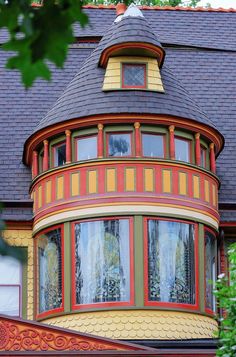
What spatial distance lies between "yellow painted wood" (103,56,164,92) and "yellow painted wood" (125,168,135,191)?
1.85 meters

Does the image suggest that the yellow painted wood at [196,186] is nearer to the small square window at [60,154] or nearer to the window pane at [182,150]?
the window pane at [182,150]

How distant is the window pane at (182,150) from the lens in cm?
2097

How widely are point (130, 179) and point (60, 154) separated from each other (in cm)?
184

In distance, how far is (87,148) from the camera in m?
20.8

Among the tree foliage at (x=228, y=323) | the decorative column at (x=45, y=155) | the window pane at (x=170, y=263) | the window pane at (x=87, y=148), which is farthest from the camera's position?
the decorative column at (x=45, y=155)

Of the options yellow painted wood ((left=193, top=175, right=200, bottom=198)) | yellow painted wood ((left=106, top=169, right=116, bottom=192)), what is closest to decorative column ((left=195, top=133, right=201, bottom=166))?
yellow painted wood ((left=193, top=175, right=200, bottom=198))

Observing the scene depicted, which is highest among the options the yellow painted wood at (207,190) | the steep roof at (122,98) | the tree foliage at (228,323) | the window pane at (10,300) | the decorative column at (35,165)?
the steep roof at (122,98)

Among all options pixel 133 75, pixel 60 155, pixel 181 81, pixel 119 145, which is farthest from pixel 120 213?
pixel 181 81

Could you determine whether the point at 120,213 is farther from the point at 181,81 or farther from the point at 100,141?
the point at 181,81

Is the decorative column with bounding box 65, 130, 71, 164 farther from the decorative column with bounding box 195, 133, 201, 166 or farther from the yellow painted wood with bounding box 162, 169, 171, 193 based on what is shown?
the decorative column with bounding box 195, 133, 201, 166

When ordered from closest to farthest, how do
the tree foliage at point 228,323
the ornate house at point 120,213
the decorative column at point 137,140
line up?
the tree foliage at point 228,323 → the ornate house at point 120,213 → the decorative column at point 137,140

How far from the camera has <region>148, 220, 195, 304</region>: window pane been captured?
19.8 metres

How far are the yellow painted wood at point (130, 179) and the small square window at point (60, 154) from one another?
1.49 metres

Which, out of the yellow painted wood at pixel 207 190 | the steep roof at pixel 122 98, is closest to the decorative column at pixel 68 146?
the steep roof at pixel 122 98
